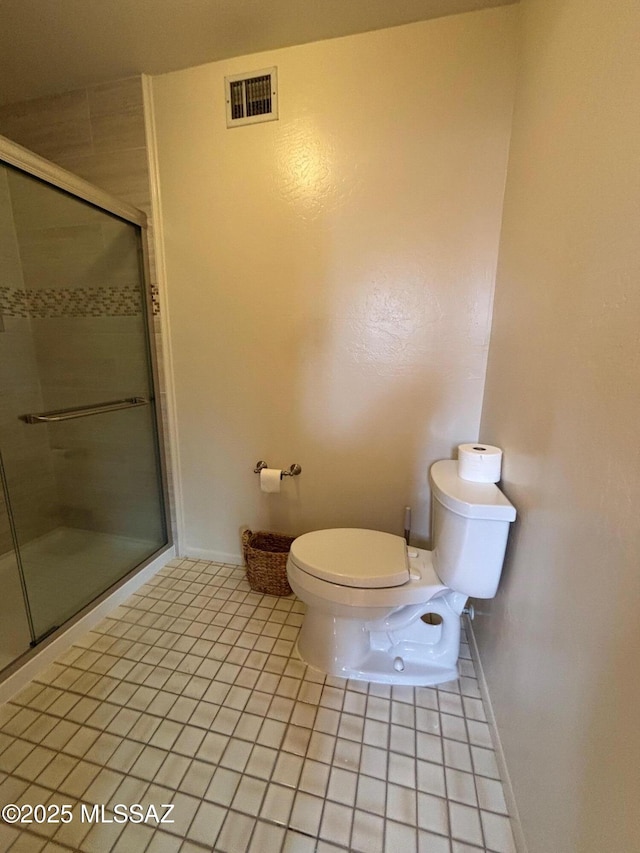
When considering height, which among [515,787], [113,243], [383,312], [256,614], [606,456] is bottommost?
[256,614]

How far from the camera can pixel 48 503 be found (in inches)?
79.6

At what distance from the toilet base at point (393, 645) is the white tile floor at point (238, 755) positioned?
0.13 feet

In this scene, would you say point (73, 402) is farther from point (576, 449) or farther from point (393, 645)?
point (576, 449)

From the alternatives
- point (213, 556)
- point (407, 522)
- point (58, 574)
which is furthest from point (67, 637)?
point (407, 522)

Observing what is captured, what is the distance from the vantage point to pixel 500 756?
3.28ft

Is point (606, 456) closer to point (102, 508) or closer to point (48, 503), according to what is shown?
point (102, 508)

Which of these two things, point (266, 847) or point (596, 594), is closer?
point (596, 594)

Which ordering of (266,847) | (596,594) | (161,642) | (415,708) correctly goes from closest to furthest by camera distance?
(596,594) → (266,847) → (415,708) → (161,642)

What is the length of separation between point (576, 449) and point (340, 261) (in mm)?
1186

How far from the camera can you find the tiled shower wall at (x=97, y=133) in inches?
63.1

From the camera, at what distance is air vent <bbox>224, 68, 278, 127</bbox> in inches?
57.5

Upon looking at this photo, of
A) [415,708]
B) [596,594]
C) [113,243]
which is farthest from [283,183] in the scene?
[415,708]

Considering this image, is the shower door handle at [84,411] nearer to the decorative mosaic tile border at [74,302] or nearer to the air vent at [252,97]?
the decorative mosaic tile border at [74,302]

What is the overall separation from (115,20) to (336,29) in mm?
808
